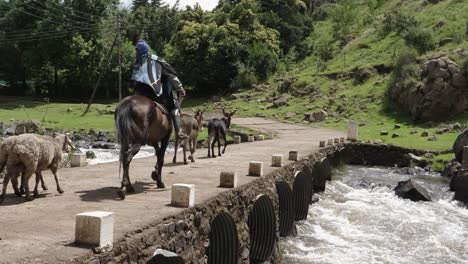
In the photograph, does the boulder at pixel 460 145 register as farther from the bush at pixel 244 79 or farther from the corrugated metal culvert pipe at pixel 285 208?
the bush at pixel 244 79

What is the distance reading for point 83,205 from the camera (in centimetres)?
848

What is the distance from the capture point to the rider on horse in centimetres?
1027

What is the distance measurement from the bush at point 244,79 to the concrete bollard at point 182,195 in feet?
154

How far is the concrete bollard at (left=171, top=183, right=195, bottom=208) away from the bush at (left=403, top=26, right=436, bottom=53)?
41.0 m

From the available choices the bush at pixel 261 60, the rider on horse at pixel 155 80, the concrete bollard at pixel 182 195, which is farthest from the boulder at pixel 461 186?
the bush at pixel 261 60

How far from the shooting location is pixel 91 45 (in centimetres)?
5441

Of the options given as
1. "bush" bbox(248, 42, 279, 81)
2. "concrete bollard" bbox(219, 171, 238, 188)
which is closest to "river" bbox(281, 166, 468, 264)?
"concrete bollard" bbox(219, 171, 238, 188)

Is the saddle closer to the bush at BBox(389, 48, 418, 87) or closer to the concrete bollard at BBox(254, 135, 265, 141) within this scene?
the concrete bollard at BBox(254, 135, 265, 141)

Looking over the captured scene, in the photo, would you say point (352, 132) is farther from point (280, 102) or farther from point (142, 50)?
point (142, 50)

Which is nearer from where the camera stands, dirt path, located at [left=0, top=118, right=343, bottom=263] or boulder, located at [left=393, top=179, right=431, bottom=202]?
dirt path, located at [left=0, top=118, right=343, bottom=263]

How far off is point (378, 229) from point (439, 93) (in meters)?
23.4

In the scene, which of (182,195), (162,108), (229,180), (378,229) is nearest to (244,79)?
(378,229)

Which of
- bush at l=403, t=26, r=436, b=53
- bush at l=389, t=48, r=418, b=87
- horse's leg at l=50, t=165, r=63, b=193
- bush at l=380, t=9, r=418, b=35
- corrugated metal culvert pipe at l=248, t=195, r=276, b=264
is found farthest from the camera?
bush at l=380, t=9, r=418, b=35

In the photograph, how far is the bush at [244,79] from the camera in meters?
55.4
